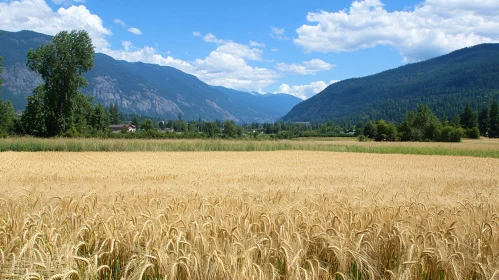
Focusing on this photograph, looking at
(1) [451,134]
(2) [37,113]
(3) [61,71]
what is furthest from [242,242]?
(1) [451,134]

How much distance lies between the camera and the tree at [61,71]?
5359 centimetres

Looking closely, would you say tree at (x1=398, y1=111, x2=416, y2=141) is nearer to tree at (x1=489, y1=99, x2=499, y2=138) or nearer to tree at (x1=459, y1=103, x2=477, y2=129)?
tree at (x1=459, y1=103, x2=477, y2=129)

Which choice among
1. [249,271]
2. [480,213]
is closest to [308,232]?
[249,271]

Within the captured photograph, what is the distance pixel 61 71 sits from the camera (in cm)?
5388

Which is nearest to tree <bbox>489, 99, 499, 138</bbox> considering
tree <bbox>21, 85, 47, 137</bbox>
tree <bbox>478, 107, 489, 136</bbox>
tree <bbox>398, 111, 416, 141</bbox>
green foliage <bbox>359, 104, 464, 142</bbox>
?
tree <bbox>478, 107, 489, 136</bbox>

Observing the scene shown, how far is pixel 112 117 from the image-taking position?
185 meters

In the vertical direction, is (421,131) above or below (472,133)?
above

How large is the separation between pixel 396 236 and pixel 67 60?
198ft

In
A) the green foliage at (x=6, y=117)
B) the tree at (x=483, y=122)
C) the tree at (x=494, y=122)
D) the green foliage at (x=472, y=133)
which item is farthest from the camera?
the tree at (x=483, y=122)

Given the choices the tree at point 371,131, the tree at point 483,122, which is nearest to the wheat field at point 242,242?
the tree at point 371,131

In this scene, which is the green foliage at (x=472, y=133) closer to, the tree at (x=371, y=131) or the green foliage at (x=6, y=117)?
the tree at (x=371, y=131)

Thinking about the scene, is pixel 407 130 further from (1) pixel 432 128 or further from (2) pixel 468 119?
(2) pixel 468 119

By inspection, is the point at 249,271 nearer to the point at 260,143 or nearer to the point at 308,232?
the point at 308,232

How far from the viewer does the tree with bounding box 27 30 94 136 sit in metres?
53.6
